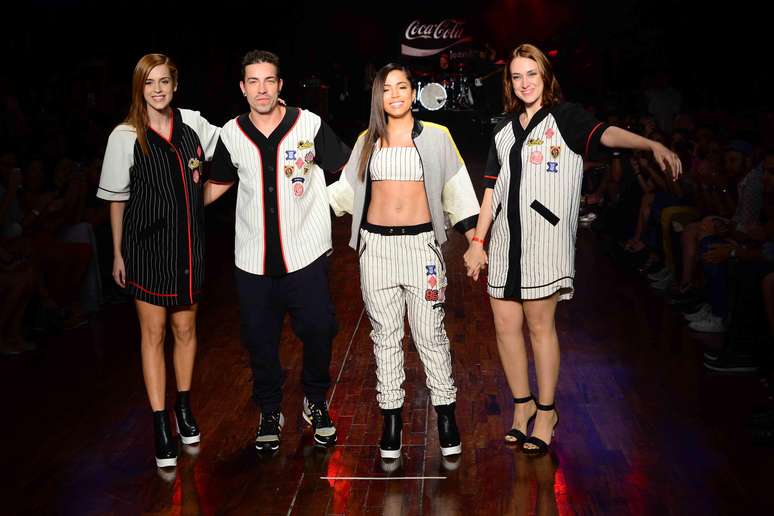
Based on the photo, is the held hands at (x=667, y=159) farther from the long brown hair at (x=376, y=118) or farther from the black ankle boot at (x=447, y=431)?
the black ankle boot at (x=447, y=431)

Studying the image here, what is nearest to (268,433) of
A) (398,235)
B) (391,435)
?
(391,435)

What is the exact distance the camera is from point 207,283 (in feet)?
23.1

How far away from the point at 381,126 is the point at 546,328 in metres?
0.97

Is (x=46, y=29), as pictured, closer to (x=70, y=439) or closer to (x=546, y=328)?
(x=70, y=439)

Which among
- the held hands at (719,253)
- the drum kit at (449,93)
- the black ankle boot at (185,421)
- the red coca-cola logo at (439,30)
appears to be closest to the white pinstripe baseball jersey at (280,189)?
the black ankle boot at (185,421)

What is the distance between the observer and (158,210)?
3.61 meters

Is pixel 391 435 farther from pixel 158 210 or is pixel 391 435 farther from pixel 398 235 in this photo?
pixel 158 210

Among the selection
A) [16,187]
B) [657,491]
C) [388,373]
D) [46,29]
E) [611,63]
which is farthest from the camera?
[611,63]

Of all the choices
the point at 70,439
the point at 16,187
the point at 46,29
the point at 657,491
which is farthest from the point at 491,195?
the point at 46,29

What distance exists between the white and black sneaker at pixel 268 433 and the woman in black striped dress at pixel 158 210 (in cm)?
33

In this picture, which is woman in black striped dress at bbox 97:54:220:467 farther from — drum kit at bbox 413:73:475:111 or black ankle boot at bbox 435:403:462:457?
drum kit at bbox 413:73:475:111

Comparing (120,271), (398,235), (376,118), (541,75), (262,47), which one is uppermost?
(262,47)

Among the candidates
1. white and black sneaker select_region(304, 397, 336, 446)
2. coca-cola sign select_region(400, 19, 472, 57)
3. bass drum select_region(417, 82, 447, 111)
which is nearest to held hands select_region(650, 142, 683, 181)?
white and black sneaker select_region(304, 397, 336, 446)

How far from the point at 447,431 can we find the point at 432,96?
1860 centimetres
